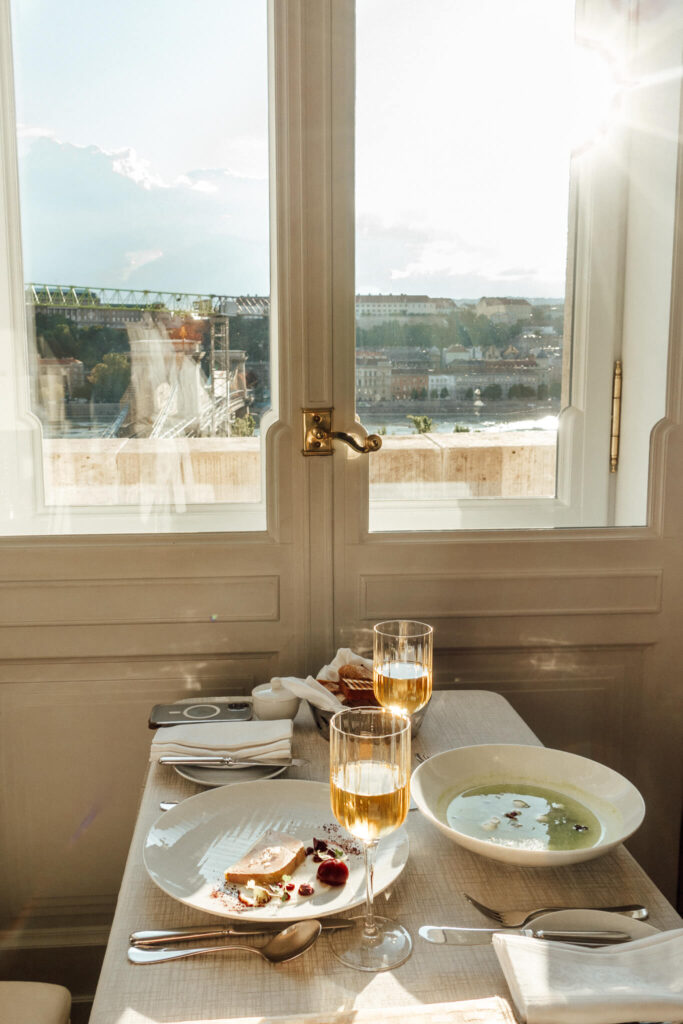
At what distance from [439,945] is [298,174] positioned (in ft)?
4.60

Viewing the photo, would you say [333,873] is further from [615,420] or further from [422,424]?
[615,420]

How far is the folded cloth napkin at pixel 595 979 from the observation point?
74 cm

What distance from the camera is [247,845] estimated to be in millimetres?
1065

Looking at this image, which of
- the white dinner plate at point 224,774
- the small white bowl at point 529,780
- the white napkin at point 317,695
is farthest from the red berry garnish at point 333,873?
the white napkin at point 317,695

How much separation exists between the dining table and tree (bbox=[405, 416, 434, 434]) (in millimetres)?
894

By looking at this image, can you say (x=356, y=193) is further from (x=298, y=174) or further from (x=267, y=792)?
A: (x=267, y=792)

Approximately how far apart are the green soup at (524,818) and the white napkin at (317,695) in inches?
11.1

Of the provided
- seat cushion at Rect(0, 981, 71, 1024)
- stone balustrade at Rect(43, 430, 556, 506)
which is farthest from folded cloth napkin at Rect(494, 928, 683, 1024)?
stone balustrade at Rect(43, 430, 556, 506)

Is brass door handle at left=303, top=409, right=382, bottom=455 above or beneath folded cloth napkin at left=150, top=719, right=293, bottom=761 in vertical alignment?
above

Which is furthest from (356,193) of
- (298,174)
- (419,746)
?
(419,746)

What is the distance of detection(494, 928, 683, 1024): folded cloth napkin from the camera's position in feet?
2.42

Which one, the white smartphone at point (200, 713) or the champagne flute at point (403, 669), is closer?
the champagne flute at point (403, 669)

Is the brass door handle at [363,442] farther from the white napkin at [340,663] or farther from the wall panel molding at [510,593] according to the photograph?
the white napkin at [340,663]

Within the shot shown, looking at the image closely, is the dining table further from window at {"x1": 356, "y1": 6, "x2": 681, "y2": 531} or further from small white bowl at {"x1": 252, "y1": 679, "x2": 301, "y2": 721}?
window at {"x1": 356, "y1": 6, "x2": 681, "y2": 531}
